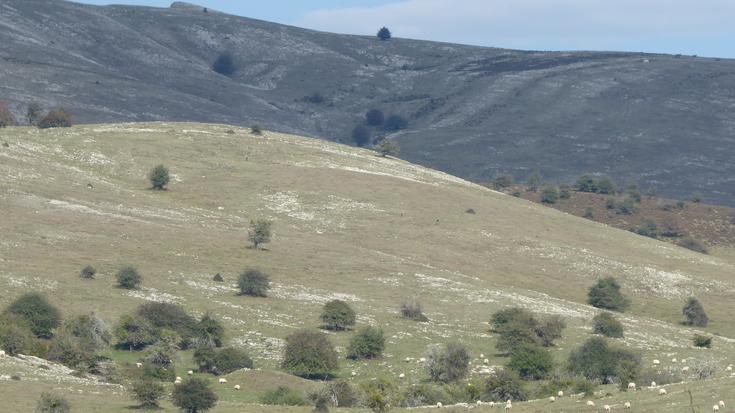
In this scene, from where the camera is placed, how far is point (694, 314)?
89688 mm

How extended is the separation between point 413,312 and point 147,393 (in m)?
31.3

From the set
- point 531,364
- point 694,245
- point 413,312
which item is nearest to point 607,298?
point 413,312

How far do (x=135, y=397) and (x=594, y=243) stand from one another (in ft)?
230

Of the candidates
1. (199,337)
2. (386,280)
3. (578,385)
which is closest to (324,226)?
(386,280)

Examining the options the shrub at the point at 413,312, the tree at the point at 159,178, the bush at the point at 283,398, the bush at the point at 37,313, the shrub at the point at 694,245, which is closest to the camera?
the bush at the point at 283,398

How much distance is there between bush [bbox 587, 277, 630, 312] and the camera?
301ft

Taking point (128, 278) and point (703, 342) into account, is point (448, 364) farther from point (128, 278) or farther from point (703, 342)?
point (128, 278)

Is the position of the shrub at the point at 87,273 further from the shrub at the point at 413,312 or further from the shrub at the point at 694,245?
the shrub at the point at 694,245

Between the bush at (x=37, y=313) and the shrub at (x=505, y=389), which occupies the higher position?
the shrub at (x=505, y=389)

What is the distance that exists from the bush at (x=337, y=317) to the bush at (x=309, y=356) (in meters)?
8.00

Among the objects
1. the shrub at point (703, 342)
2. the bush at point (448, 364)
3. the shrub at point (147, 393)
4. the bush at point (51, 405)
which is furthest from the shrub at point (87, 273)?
the bush at point (51, 405)

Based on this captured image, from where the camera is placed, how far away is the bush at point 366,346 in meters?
68.3

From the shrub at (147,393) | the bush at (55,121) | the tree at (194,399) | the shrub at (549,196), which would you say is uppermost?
the bush at (55,121)

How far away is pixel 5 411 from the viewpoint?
4534 cm
